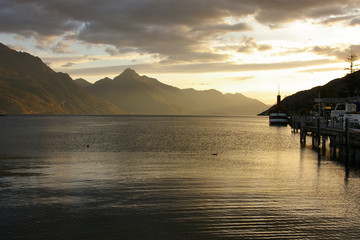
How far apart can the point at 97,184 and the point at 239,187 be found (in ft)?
29.6

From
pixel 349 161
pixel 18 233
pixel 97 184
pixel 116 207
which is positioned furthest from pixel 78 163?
pixel 349 161

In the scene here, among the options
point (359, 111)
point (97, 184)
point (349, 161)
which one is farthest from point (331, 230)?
point (359, 111)

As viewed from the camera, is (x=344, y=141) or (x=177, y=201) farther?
(x=344, y=141)

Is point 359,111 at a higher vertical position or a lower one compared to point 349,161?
higher

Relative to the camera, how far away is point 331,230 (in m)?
14.0

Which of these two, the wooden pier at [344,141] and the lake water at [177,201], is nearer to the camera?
the lake water at [177,201]

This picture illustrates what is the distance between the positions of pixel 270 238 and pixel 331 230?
9.47 feet

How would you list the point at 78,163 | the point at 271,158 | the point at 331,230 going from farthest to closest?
the point at 271,158
the point at 78,163
the point at 331,230

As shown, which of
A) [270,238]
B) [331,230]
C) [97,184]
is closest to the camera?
[270,238]

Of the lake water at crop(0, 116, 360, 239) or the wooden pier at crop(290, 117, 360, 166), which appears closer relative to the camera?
the lake water at crop(0, 116, 360, 239)

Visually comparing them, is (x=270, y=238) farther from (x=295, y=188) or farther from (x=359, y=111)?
(x=359, y=111)

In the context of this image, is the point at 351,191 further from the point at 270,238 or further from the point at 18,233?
the point at 18,233

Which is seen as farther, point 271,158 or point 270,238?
point 271,158

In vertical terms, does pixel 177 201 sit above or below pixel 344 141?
below
